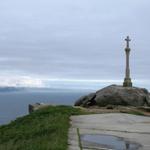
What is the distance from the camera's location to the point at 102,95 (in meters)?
30.6

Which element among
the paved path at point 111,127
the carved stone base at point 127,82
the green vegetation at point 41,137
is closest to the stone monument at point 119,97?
the carved stone base at point 127,82

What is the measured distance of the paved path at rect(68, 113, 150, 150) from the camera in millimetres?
14898

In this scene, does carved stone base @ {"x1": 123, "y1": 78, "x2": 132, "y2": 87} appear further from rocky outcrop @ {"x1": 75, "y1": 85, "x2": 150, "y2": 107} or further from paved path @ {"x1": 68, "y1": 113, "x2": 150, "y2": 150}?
paved path @ {"x1": 68, "y1": 113, "x2": 150, "y2": 150}

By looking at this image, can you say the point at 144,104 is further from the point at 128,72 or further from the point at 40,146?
the point at 40,146

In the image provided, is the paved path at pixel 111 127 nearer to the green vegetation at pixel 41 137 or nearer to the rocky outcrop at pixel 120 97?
the green vegetation at pixel 41 137

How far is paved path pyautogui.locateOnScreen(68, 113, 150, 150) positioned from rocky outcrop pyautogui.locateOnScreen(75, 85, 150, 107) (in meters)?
7.23

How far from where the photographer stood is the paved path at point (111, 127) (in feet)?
48.9

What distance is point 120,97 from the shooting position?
30016 millimetres

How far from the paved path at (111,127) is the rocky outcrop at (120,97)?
23.7 feet

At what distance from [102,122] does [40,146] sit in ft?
22.6

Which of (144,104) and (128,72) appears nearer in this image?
(144,104)

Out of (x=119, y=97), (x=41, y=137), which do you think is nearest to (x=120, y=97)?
(x=119, y=97)

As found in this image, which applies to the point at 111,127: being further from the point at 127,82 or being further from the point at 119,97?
the point at 127,82

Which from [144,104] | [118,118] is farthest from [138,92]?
[118,118]
